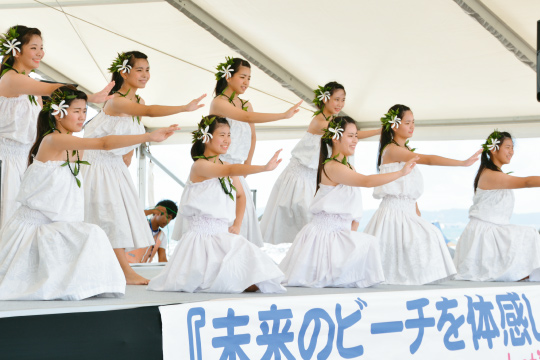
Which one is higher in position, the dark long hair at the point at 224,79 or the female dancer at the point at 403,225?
the dark long hair at the point at 224,79

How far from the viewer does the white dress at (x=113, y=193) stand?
4367 mm

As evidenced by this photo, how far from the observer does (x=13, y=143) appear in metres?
4.32

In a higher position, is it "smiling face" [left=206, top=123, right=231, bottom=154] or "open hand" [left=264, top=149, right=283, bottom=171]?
"smiling face" [left=206, top=123, right=231, bottom=154]

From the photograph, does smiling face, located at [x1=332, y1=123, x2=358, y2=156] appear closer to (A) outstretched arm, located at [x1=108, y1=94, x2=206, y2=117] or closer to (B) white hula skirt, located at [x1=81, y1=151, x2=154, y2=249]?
(A) outstretched arm, located at [x1=108, y1=94, x2=206, y2=117]

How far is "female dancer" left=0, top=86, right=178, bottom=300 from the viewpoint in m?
3.30

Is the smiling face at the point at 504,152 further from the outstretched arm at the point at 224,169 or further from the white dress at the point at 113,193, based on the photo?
the white dress at the point at 113,193

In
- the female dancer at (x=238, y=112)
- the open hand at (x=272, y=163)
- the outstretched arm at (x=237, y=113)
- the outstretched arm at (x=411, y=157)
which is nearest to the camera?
the open hand at (x=272, y=163)

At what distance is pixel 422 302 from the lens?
3797mm

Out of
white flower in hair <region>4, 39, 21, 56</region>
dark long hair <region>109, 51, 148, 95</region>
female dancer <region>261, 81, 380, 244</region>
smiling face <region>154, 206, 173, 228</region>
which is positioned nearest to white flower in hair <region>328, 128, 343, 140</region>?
female dancer <region>261, 81, 380, 244</region>

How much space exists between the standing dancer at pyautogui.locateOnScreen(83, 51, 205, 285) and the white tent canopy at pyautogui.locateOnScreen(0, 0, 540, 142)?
11.4 feet

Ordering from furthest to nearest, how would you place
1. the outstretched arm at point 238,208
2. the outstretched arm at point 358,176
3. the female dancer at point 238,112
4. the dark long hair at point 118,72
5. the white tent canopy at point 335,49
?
the white tent canopy at point 335,49 → the female dancer at point 238,112 → the dark long hair at point 118,72 → the outstretched arm at point 238,208 → the outstretched arm at point 358,176

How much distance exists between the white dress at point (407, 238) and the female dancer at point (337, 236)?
0.40m

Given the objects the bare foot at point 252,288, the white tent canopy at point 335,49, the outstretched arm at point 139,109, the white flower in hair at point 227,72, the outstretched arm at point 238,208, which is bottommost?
the bare foot at point 252,288

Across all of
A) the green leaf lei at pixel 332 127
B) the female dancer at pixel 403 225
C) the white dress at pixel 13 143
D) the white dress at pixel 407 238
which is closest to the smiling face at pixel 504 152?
the female dancer at pixel 403 225
